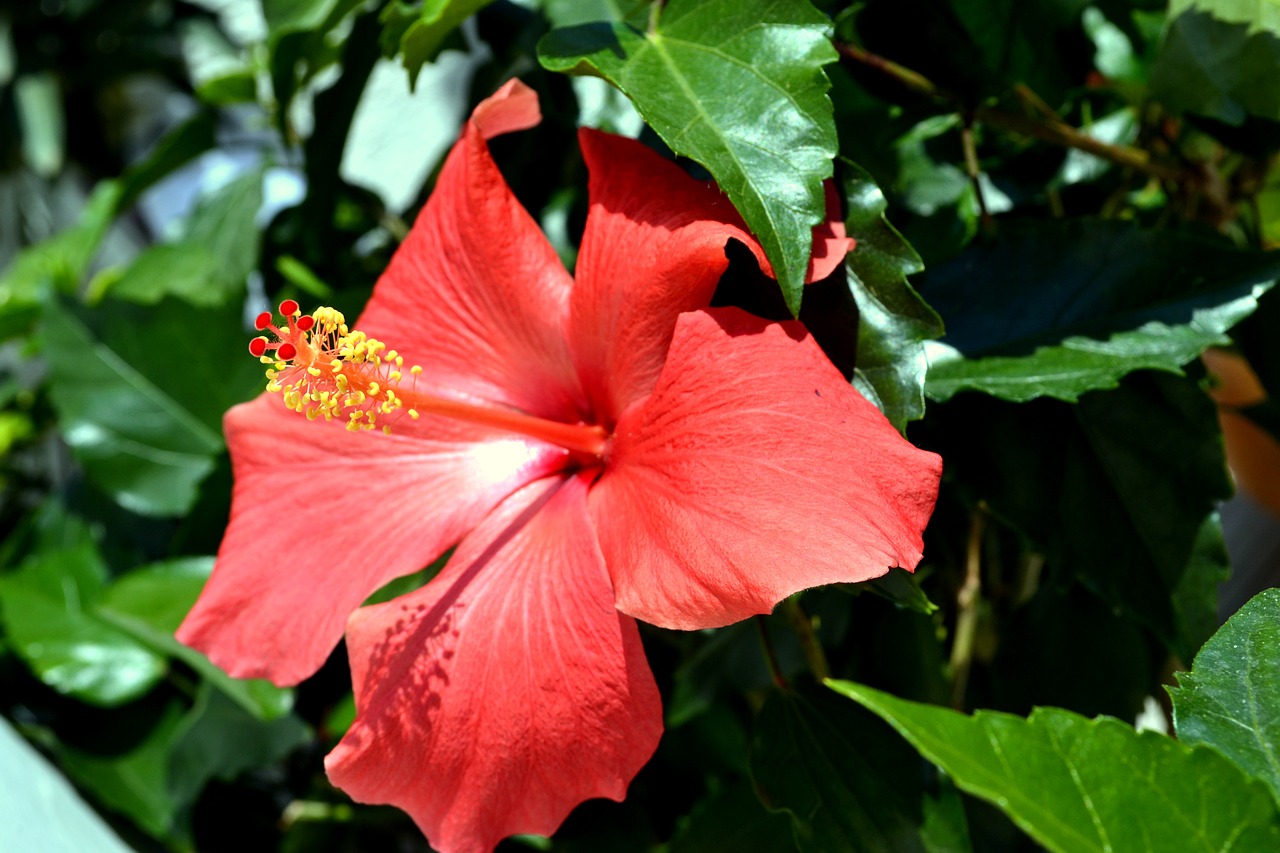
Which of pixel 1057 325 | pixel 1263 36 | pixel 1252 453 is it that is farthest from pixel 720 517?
pixel 1252 453

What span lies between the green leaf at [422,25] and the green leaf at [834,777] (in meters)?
0.45

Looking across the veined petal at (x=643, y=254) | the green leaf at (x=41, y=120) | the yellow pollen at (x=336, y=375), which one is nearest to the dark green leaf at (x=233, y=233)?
the yellow pollen at (x=336, y=375)

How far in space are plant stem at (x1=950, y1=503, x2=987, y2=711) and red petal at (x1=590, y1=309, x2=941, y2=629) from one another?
0.89 ft

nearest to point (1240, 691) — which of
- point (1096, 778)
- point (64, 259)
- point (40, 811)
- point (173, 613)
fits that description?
point (1096, 778)

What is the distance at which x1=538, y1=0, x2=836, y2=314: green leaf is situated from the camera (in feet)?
1.54

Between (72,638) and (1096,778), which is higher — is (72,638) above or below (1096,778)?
below

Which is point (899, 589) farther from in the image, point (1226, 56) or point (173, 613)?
point (173, 613)

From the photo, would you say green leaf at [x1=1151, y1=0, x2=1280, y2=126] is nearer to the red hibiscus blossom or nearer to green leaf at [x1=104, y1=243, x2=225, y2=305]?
the red hibiscus blossom

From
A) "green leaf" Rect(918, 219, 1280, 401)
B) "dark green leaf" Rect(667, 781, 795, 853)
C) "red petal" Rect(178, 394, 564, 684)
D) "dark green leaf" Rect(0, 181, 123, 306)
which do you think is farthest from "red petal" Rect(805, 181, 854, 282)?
"dark green leaf" Rect(0, 181, 123, 306)

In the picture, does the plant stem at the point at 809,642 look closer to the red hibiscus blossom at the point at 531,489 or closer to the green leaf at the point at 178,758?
the red hibiscus blossom at the point at 531,489

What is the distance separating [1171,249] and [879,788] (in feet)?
1.17

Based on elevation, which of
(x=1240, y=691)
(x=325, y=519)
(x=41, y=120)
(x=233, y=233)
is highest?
(x=1240, y=691)

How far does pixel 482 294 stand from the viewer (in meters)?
0.61

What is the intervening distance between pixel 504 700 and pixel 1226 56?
0.58 meters
